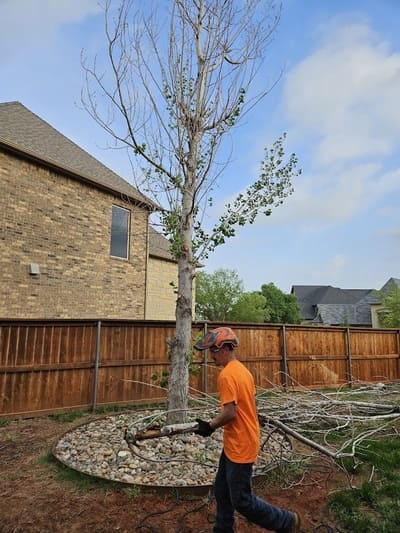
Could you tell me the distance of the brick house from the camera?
929 centimetres

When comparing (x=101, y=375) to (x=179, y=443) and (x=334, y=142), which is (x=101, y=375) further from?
(x=334, y=142)

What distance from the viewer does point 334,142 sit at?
9.09m

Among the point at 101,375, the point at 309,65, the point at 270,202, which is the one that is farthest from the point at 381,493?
the point at 309,65

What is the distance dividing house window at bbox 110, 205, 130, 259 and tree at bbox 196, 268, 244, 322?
3143cm

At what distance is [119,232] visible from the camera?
12.6 m

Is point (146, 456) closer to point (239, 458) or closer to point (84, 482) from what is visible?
point (84, 482)

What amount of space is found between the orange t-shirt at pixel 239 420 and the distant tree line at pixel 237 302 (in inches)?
1506

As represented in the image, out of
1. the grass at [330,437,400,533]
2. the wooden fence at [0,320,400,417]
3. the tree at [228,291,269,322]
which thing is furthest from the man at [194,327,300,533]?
the tree at [228,291,269,322]

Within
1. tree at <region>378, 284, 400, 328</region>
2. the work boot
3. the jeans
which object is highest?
tree at <region>378, 284, 400, 328</region>

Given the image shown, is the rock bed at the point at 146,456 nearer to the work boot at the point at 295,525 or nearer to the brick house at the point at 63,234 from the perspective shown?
the work boot at the point at 295,525

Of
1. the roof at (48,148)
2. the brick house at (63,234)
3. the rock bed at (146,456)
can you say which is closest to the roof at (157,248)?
the brick house at (63,234)

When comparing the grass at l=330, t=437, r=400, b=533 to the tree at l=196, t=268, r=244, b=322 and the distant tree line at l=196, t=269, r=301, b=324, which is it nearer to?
the distant tree line at l=196, t=269, r=301, b=324

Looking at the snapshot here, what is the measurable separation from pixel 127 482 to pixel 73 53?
6388 mm

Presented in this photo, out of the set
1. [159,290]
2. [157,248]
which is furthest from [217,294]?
[159,290]
